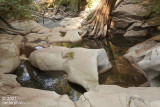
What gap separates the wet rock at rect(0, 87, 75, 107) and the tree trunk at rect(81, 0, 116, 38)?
6.14 meters

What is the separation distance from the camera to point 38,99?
3898 millimetres

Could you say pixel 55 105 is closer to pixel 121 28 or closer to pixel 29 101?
pixel 29 101

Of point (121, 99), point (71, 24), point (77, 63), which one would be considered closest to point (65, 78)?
point (77, 63)

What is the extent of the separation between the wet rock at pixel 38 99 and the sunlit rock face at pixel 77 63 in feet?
4.26

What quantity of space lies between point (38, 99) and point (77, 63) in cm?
213

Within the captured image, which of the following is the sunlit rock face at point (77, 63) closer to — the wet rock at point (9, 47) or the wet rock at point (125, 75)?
the wet rock at point (125, 75)

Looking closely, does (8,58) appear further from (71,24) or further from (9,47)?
(71,24)

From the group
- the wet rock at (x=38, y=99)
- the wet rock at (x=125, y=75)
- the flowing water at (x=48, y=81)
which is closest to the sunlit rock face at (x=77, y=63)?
the flowing water at (x=48, y=81)

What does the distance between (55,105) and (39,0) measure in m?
15.2

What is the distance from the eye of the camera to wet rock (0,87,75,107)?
3.71 m

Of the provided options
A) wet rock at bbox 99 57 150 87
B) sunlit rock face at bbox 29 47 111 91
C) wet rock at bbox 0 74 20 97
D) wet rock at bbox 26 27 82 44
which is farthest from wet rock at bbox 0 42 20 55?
wet rock at bbox 99 57 150 87

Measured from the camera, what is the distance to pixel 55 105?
3.72 metres

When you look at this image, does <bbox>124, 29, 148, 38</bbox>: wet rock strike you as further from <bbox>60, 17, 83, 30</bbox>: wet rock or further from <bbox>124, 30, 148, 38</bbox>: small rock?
<bbox>60, 17, 83, 30</bbox>: wet rock

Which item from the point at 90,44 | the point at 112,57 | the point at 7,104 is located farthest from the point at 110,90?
the point at 90,44
